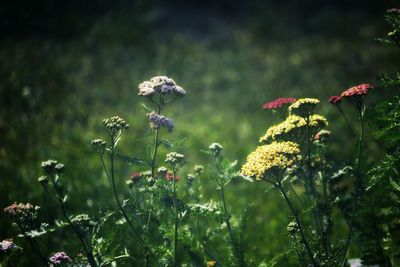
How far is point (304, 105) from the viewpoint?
262cm

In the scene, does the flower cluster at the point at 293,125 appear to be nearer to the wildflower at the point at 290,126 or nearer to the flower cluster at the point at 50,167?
the wildflower at the point at 290,126

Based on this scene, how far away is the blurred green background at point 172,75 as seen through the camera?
18.9 ft

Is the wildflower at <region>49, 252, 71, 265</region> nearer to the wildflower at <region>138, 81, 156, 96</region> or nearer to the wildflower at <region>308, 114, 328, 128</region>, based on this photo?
the wildflower at <region>138, 81, 156, 96</region>

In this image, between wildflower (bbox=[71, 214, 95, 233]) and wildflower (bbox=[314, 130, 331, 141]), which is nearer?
wildflower (bbox=[71, 214, 95, 233])

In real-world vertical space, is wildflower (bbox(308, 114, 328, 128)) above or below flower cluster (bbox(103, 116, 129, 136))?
below

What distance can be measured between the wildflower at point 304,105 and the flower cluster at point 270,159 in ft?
0.88

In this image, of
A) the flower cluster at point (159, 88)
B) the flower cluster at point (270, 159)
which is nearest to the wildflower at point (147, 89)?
the flower cluster at point (159, 88)

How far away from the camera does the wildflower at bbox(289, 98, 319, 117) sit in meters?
2.58

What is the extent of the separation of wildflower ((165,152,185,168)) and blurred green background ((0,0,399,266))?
3.86 feet

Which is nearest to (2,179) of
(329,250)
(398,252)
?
(329,250)

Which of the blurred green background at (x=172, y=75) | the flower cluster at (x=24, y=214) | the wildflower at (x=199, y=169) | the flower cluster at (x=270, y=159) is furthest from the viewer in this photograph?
the blurred green background at (x=172, y=75)

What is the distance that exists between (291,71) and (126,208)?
8.92m

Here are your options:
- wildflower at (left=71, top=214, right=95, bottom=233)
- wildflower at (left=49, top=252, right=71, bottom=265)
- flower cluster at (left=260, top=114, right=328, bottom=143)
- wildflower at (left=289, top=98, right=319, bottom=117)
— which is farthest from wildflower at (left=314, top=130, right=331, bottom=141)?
wildflower at (left=49, top=252, right=71, bottom=265)

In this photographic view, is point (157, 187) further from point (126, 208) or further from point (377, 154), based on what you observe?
point (377, 154)
